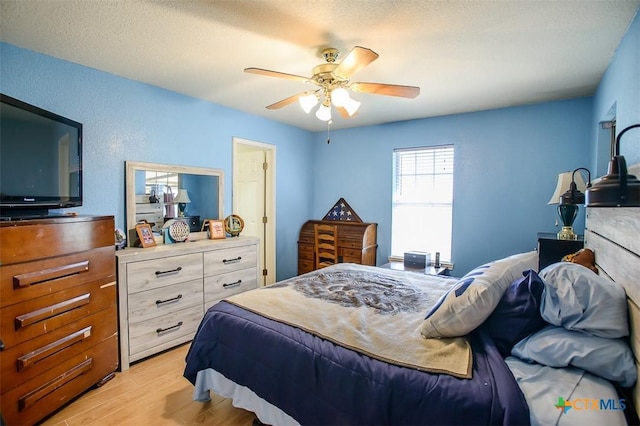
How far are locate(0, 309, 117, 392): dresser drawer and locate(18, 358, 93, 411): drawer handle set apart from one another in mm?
82

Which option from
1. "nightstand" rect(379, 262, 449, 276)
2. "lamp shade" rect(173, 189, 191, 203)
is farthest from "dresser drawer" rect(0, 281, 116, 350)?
"nightstand" rect(379, 262, 449, 276)

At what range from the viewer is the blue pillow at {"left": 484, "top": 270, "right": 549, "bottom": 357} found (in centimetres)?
132

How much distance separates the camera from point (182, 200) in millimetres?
3189

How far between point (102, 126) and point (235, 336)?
2169 mm

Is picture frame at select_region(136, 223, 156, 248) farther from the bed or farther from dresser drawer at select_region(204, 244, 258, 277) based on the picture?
the bed

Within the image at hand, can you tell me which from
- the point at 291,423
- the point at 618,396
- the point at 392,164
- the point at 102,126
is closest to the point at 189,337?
the point at 291,423

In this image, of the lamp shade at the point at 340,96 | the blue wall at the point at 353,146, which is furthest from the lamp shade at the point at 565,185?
the lamp shade at the point at 340,96

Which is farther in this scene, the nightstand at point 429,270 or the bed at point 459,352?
the nightstand at point 429,270

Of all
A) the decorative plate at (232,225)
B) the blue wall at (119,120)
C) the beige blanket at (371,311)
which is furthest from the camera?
the decorative plate at (232,225)

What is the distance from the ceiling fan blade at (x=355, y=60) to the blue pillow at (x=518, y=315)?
1391 mm

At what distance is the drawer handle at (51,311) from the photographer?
1641 mm

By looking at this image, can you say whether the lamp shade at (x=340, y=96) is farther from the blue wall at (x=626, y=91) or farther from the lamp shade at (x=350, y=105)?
the blue wall at (x=626, y=91)

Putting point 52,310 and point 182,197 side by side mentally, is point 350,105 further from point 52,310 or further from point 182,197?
point 52,310

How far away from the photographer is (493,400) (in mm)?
1048
